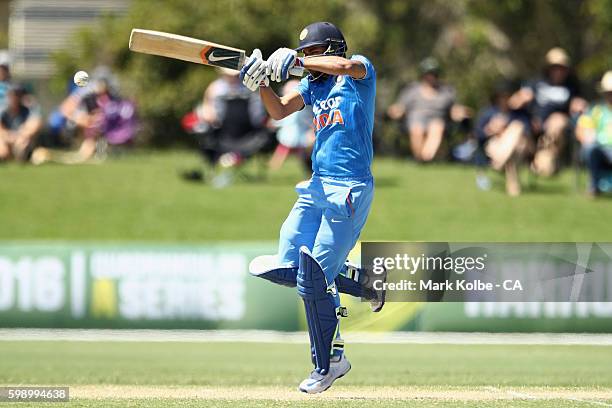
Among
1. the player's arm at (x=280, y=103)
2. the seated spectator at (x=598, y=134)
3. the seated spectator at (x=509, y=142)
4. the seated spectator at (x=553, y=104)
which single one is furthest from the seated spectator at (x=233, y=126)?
the player's arm at (x=280, y=103)

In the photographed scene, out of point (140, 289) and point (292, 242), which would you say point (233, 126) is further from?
point (292, 242)

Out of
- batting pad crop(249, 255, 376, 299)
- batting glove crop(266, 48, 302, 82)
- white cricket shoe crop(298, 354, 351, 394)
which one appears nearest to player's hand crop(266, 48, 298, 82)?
batting glove crop(266, 48, 302, 82)

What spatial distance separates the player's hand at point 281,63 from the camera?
19.8 feet

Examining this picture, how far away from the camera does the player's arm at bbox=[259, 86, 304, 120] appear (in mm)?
6484

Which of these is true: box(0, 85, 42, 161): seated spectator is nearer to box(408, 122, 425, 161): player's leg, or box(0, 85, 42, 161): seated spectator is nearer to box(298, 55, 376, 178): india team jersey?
box(408, 122, 425, 161): player's leg

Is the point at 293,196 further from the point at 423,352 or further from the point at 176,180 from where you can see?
the point at 423,352

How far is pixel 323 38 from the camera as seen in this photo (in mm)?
6430

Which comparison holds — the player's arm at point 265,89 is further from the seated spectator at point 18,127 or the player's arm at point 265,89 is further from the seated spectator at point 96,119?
the seated spectator at point 96,119

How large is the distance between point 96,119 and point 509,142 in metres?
6.59

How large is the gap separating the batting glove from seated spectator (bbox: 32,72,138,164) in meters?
11.3

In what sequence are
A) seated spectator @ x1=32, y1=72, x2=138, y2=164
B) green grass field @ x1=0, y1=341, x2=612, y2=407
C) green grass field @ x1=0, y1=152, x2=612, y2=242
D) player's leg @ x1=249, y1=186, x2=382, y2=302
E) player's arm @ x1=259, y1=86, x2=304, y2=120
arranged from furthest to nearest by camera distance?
seated spectator @ x1=32, y1=72, x2=138, y2=164, green grass field @ x1=0, y1=152, x2=612, y2=242, green grass field @ x1=0, y1=341, x2=612, y2=407, player's leg @ x1=249, y1=186, x2=382, y2=302, player's arm @ x1=259, y1=86, x2=304, y2=120

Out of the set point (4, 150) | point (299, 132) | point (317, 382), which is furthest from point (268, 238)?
point (317, 382)

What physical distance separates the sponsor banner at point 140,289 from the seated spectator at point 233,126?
4383 mm

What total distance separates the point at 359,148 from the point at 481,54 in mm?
16203
